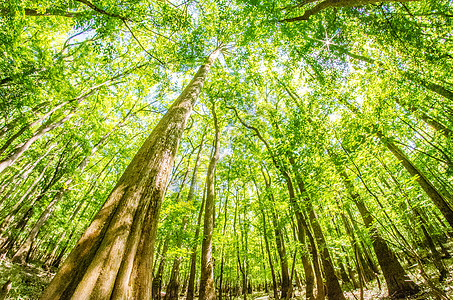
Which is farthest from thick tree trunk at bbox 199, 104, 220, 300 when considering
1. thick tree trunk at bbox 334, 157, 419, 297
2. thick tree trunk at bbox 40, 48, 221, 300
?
thick tree trunk at bbox 334, 157, 419, 297

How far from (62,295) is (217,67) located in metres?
10.4

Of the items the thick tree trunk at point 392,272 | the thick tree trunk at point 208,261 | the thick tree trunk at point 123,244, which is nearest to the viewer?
the thick tree trunk at point 123,244

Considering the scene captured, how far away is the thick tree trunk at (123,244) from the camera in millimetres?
Result: 1374

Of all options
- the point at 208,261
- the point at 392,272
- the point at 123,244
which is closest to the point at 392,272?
the point at 392,272

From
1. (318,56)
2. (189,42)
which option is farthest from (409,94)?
(189,42)

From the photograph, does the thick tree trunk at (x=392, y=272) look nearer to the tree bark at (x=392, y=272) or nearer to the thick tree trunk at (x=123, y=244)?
the tree bark at (x=392, y=272)

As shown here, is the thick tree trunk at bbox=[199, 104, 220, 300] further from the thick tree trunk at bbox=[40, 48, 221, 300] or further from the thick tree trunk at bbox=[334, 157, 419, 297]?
the thick tree trunk at bbox=[334, 157, 419, 297]

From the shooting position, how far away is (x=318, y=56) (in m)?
6.72

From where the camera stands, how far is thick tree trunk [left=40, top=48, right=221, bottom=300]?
1374 millimetres

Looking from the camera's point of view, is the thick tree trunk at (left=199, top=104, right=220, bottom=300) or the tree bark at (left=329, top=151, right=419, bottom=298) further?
the tree bark at (left=329, top=151, right=419, bottom=298)

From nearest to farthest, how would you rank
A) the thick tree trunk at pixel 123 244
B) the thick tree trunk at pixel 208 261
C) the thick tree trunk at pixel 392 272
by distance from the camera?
the thick tree trunk at pixel 123 244, the thick tree trunk at pixel 208 261, the thick tree trunk at pixel 392 272

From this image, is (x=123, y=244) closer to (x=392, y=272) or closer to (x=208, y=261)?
(x=208, y=261)

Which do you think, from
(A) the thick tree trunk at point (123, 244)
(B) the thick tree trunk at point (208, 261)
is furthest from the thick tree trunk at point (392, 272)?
(A) the thick tree trunk at point (123, 244)

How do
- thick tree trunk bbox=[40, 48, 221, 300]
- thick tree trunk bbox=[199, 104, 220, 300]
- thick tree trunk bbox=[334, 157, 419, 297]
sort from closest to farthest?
1. thick tree trunk bbox=[40, 48, 221, 300]
2. thick tree trunk bbox=[199, 104, 220, 300]
3. thick tree trunk bbox=[334, 157, 419, 297]
